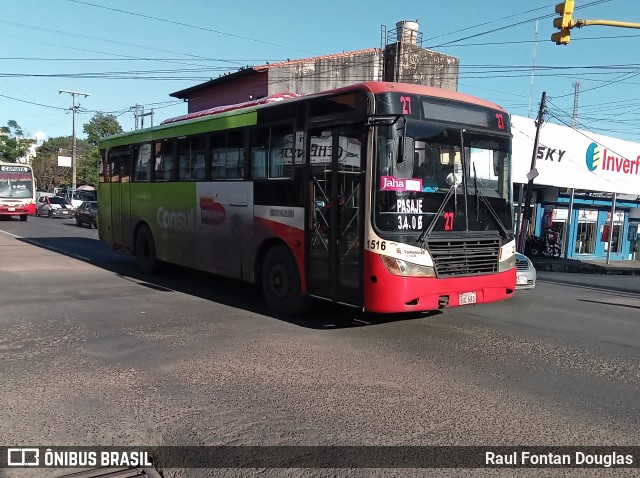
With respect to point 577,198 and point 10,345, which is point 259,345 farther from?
point 577,198

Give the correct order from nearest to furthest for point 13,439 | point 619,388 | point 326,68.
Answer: point 13,439, point 619,388, point 326,68

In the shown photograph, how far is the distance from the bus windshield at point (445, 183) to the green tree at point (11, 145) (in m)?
86.9

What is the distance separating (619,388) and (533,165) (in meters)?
20.2

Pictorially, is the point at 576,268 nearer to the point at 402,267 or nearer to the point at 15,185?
the point at 402,267

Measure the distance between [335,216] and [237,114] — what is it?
3046 millimetres

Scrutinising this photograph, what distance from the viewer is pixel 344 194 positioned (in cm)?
727

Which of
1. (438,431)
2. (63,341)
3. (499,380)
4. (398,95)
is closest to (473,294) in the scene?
(499,380)

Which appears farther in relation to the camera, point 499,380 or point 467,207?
point 467,207

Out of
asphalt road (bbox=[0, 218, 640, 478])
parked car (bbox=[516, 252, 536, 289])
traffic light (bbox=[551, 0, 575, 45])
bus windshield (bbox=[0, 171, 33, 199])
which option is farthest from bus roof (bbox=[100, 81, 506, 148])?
bus windshield (bbox=[0, 171, 33, 199])

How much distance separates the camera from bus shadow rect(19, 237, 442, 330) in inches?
325

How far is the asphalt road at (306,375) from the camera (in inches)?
168

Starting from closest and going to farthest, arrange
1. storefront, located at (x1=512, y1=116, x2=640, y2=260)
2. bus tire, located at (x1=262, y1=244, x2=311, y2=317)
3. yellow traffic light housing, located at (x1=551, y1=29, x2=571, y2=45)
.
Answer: bus tire, located at (x1=262, y1=244, x2=311, y2=317) < yellow traffic light housing, located at (x1=551, y1=29, x2=571, y2=45) < storefront, located at (x1=512, y1=116, x2=640, y2=260)

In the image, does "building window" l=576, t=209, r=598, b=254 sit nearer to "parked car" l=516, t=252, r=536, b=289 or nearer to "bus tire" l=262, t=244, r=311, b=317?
"parked car" l=516, t=252, r=536, b=289

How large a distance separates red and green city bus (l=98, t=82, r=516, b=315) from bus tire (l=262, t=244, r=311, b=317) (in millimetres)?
26
